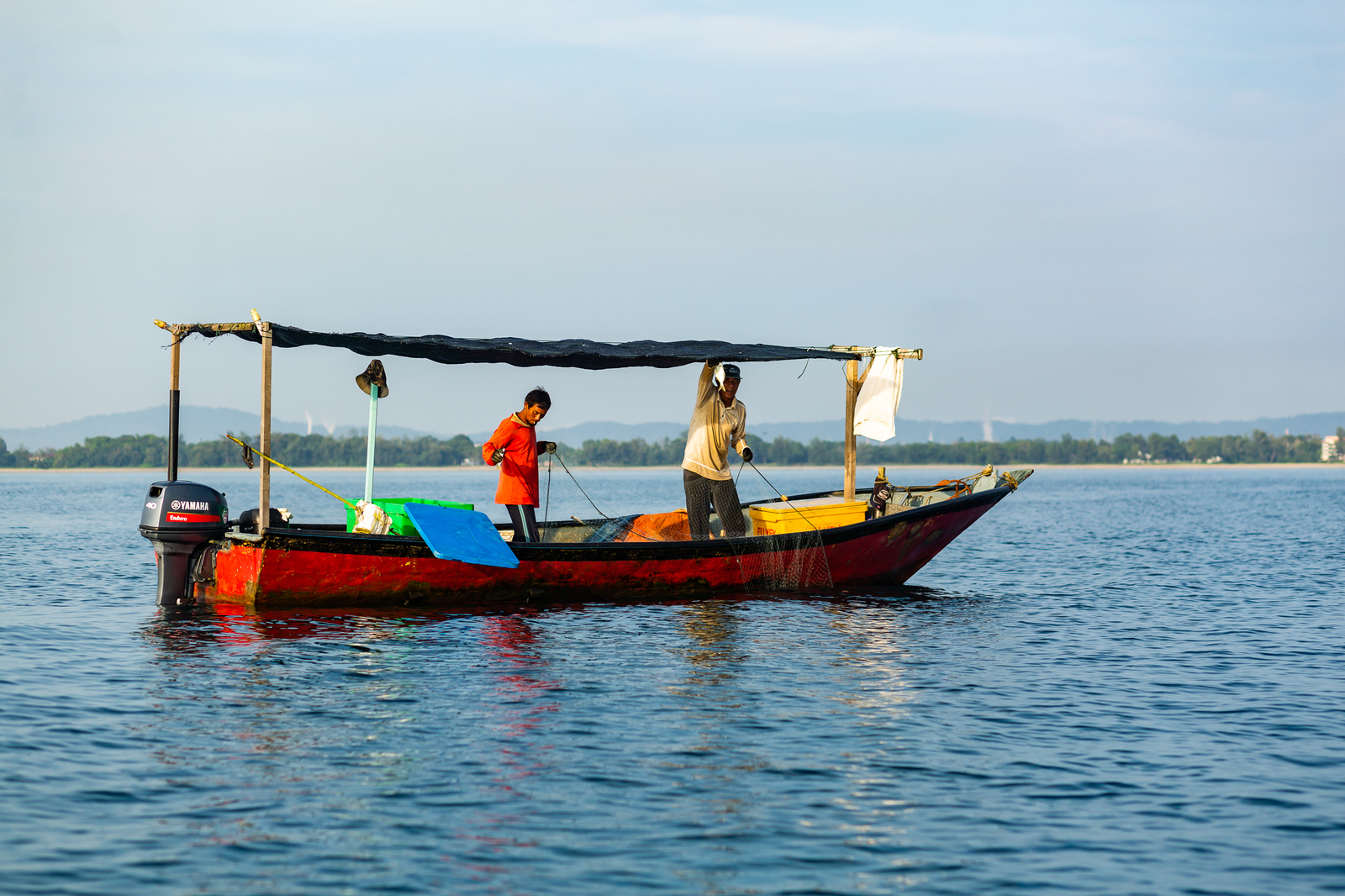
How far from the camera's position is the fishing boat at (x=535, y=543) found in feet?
42.2

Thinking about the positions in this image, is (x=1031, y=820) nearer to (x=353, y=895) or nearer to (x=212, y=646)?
(x=353, y=895)

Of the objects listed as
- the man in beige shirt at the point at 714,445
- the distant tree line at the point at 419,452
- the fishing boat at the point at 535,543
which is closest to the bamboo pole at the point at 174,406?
the fishing boat at the point at 535,543

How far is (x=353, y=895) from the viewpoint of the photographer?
5.54 metres

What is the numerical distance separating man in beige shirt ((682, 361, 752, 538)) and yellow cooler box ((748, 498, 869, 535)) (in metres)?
0.46

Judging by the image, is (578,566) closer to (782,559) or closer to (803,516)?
(782,559)

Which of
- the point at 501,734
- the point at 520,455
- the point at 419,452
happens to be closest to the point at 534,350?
the point at 520,455

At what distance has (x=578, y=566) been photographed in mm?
14062

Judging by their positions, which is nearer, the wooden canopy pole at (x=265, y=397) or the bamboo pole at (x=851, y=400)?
the wooden canopy pole at (x=265, y=397)

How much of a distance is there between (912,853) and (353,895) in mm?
2825

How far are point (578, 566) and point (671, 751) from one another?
620 cm

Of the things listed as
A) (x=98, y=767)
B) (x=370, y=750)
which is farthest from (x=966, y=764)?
(x=98, y=767)

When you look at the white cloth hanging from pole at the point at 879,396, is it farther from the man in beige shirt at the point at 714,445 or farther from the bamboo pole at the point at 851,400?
the man in beige shirt at the point at 714,445

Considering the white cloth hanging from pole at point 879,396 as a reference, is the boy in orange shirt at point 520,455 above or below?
below

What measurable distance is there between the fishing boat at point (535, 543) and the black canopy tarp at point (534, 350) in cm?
2
